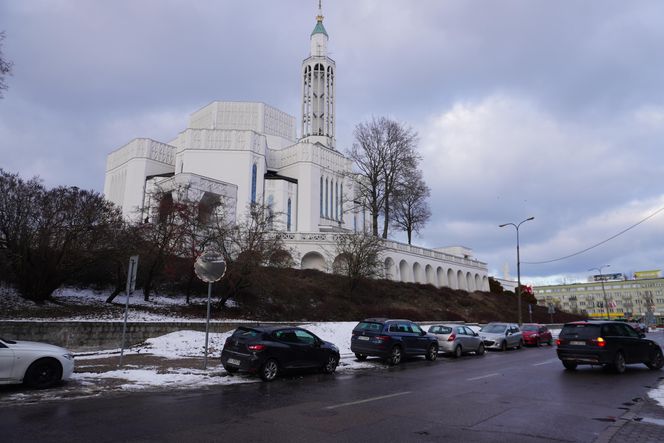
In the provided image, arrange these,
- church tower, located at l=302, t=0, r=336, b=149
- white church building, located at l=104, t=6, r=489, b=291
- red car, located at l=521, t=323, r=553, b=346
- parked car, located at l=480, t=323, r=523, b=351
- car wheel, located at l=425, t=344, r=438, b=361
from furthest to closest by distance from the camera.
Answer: church tower, located at l=302, t=0, r=336, b=149, white church building, located at l=104, t=6, r=489, b=291, red car, located at l=521, t=323, r=553, b=346, parked car, located at l=480, t=323, r=523, b=351, car wheel, located at l=425, t=344, r=438, b=361

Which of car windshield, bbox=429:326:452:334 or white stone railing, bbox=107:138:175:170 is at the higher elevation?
white stone railing, bbox=107:138:175:170

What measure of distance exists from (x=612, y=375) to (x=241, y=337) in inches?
428

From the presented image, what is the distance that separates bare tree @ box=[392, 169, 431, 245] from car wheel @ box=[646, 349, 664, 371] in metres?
34.6

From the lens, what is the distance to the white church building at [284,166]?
62594 mm

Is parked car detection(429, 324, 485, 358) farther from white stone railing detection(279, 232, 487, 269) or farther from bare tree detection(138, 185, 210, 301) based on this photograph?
white stone railing detection(279, 232, 487, 269)

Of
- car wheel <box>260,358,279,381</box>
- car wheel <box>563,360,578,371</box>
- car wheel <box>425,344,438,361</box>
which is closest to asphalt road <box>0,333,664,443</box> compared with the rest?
car wheel <box>260,358,279,381</box>

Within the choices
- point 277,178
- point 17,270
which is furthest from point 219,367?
point 277,178

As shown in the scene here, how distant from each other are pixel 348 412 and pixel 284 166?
2692 inches

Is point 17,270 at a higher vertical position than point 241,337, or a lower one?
higher

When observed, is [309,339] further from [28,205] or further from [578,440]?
[28,205]

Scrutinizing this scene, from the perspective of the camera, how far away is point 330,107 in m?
80.7

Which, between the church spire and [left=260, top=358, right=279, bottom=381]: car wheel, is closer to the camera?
[left=260, top=358, right=279, bottom=381]: car wheel

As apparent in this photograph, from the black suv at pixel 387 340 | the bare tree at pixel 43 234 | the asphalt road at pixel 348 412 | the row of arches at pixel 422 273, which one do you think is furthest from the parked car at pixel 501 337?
the bare tree at pixel 43 234

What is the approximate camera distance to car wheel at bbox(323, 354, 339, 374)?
46.5ft
